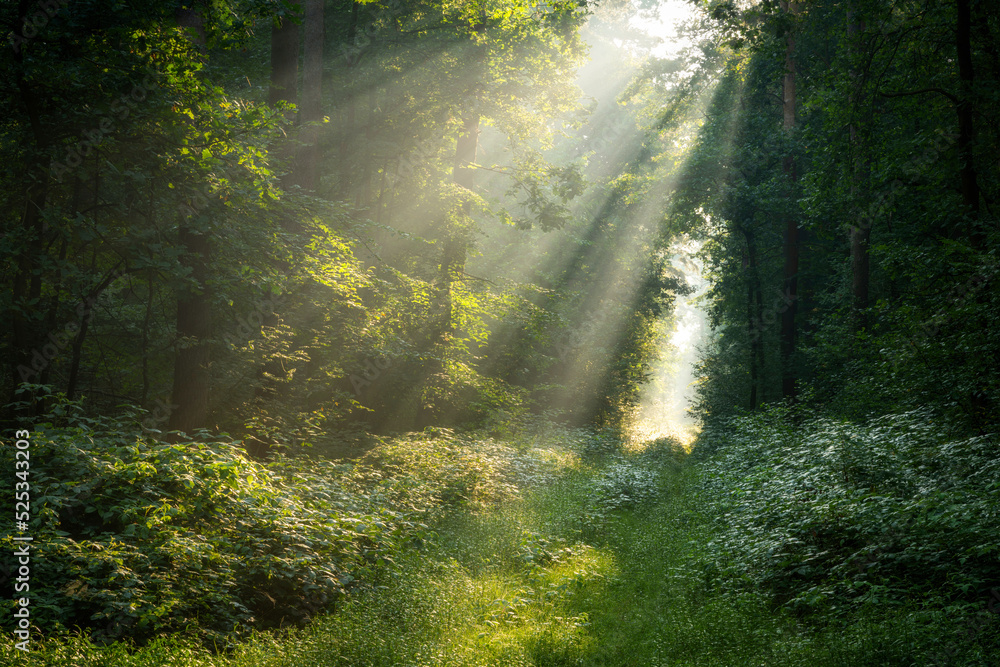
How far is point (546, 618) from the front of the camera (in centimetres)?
658

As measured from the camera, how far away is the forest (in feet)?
18.4

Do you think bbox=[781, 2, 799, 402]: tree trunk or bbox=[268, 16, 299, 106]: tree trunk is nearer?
bbox=[268, 16, 299, 106]: tree trunk

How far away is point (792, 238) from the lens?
914 inches

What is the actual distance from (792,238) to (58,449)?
24.1 meters

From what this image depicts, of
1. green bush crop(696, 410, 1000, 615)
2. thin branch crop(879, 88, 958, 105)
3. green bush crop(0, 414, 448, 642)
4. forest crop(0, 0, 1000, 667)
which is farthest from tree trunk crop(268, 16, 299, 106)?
green bush crop(696, 410, 1000, 615)

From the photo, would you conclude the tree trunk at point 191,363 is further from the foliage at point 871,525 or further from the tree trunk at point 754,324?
the tree trunk at point 754,324

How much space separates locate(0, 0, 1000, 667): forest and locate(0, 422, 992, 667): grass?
0.05 m

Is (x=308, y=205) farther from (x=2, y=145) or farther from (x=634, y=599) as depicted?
(x=634, y=599)

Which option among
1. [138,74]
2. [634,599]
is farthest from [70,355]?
[634,599]

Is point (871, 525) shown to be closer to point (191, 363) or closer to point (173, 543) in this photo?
point (173, 543)

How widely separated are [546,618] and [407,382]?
38.9 feet

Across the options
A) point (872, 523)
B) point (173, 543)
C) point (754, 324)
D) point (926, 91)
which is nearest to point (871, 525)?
point (872, 523)

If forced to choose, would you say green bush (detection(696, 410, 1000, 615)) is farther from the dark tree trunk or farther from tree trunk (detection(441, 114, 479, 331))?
tree trunk (detection(441, 114, 479, 331))

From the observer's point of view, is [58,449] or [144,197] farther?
[144,197]
